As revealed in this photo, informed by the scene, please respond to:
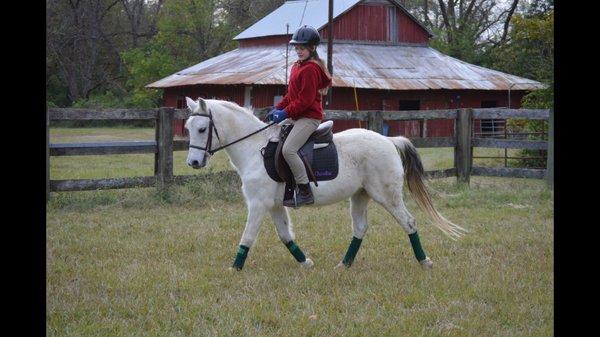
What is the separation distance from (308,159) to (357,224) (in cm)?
96

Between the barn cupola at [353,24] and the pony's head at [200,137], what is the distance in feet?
91.6

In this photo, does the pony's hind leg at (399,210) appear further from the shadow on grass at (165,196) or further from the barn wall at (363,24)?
the barn wall at (363,24)

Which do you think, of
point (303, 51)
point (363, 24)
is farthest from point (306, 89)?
point (363, 24)

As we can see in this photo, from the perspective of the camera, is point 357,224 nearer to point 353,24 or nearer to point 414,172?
point 414,172

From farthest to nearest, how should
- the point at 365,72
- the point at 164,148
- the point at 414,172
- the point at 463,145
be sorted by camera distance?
the point at 365,72, the point at 463,145, the point at 164,148, the point at 414,172

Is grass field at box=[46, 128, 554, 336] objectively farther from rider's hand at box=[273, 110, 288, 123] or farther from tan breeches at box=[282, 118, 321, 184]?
rider's hand at box=[273, 110, 288, 123]

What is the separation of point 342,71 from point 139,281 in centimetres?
2586

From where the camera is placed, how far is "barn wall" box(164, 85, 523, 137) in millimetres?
32219

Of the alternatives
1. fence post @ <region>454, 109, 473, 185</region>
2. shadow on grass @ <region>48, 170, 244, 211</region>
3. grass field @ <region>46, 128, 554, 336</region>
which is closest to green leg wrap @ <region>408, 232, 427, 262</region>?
grass field @ <region>46, 128, 554, 336</region>

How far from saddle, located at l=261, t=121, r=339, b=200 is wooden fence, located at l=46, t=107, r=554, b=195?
3510 millimetres

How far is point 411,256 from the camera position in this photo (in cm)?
799

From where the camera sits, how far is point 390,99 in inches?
1348

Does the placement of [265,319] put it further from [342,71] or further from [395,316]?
[342,71]
